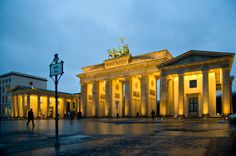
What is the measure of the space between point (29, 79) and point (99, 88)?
4900 centimetres

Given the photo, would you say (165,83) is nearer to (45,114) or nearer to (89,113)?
(89,113)

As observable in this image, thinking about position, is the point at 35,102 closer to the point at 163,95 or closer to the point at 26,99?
the point at 26,99

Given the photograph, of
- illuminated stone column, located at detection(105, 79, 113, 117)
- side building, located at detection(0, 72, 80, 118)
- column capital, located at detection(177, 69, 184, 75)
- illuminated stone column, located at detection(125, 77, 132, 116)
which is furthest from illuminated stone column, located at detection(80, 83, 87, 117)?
column capital, located at detection(177, 69, 184, 75)

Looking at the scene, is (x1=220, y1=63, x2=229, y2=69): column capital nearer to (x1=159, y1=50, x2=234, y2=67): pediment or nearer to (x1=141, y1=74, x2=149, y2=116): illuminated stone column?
(x1=159, y1=50, x2=234, y2=67): pediment

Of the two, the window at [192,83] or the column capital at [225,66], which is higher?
the column capital at [225,66]

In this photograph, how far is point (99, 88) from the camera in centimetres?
6147

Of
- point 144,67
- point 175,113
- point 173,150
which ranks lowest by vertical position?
point 175,113

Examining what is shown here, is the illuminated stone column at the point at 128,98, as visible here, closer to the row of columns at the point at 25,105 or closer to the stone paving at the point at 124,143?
the row of columns at the point at 25,105

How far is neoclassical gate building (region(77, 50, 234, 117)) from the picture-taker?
115ft

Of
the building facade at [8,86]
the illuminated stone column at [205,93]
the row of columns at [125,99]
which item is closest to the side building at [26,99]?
the building facade at [8,86]

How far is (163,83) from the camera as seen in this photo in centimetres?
3950

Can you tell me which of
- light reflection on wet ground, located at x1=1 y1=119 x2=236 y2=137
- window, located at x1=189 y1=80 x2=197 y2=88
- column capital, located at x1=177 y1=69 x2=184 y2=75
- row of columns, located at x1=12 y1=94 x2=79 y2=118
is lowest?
row of columns, located at x1=12 y1=94 x2=79 y2=118

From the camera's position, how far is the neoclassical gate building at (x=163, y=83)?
115 feet

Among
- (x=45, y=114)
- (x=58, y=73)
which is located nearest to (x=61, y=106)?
(x=45, y=114)
